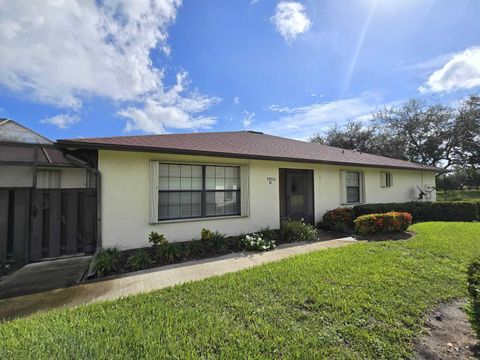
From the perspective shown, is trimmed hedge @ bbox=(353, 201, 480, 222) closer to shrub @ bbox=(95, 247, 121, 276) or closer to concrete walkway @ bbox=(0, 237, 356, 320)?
concrete walkway @ bbox=(0, 237, 356, 320)

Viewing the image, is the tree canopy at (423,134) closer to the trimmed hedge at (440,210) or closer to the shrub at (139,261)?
the trimmed hedge at (440,210)

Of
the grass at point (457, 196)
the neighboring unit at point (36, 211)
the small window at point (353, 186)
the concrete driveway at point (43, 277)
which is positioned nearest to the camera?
the concrete driveway at point (43, 277)

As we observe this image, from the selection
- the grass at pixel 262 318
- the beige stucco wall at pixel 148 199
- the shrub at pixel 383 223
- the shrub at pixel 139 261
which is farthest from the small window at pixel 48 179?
the shrub at pixel 383 223

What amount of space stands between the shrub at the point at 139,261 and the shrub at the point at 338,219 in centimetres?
688

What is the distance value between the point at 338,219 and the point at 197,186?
228 inches

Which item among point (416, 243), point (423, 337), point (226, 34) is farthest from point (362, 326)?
point (226, 34)

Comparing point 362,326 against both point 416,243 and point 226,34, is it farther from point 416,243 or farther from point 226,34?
point 226,34

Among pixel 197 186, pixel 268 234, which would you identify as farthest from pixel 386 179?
pixel 197 186

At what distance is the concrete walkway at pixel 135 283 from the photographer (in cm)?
354

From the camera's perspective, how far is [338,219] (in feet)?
30.1

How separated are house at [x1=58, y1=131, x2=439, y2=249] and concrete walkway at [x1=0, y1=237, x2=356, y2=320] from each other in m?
1.55

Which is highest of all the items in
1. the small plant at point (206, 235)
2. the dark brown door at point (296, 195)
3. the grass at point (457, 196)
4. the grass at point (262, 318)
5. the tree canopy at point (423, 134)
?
the tree canopy at point (423, 134)

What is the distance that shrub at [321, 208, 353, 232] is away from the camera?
9.05 metres

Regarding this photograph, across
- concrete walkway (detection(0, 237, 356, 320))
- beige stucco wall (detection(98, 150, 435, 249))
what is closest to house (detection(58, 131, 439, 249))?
beige stucco wall (detection(98, 150, 435, 249))
